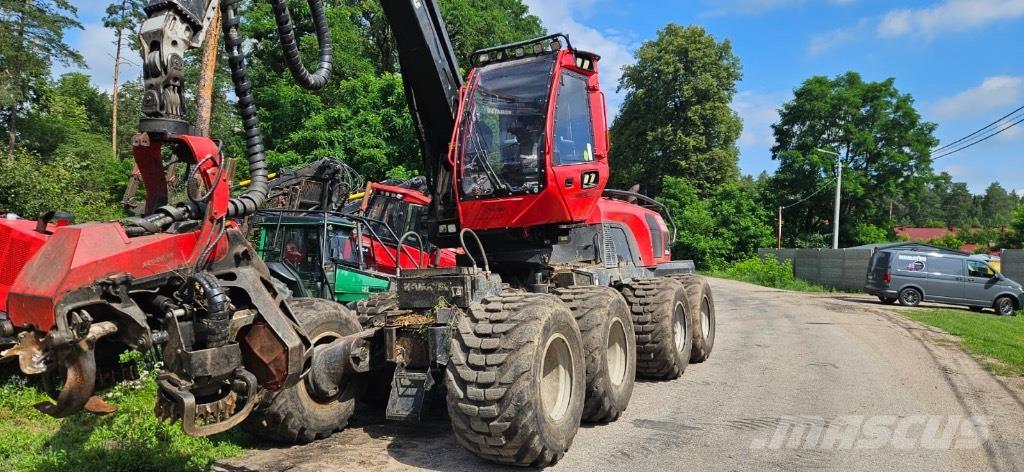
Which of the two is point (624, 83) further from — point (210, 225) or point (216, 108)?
point (210, 225)

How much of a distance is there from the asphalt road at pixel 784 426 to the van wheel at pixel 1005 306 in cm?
1326

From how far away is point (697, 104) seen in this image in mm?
46438

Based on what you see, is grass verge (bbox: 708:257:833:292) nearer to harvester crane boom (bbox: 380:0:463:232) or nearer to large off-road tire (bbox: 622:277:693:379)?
large off-road tire (bbox: 622:277:693:379)

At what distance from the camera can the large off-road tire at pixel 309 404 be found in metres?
5.30

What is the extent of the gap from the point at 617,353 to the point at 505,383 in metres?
2.40

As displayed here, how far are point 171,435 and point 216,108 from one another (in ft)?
119

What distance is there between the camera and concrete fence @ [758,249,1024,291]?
1031 inches

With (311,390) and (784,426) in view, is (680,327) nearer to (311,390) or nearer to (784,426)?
(784,426)

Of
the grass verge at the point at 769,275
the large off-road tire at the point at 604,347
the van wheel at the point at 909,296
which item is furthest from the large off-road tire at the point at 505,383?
the grass verge at the point at 769,275

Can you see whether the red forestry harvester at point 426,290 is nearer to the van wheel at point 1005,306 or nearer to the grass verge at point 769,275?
the van wheel at point 1005,306

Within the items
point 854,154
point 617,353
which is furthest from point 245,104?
point 854,154

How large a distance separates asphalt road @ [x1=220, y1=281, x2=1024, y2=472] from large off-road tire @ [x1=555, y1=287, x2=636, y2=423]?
0.22 meters

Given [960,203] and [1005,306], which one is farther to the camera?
[960,203]

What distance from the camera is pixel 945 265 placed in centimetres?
2211
